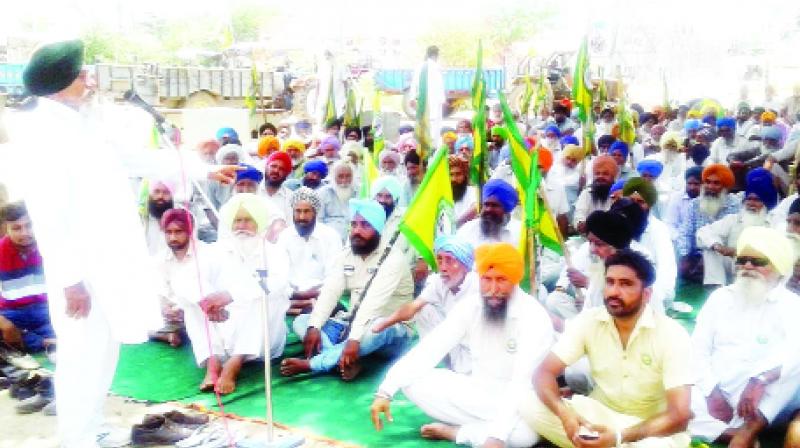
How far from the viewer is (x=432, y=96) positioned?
10.3 m

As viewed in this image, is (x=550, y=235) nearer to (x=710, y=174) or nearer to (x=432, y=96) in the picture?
(x=710, y=174)

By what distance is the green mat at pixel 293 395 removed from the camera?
4.07 metres

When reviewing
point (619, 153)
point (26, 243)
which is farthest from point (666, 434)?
point (619, 153)

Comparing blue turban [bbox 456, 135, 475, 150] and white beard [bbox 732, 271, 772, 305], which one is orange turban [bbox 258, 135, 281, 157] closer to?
blue turban [bbox 456, 135, 475, 150]

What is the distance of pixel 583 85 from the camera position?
8.59m

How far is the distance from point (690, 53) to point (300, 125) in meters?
23.4

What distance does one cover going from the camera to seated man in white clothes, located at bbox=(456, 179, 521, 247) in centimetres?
550

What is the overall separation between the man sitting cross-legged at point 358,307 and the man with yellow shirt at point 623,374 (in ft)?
4.33

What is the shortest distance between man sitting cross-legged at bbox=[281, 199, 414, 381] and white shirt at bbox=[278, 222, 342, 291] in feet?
2.46

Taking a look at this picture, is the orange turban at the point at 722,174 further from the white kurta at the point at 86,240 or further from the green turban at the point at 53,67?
the green turban at the point at 53,67

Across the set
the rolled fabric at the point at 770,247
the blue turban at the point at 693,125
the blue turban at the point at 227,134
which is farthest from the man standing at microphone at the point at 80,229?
the blue turban at the point at 693,125

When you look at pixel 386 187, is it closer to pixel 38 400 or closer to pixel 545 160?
pixel 545 160

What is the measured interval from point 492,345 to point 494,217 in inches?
66.5

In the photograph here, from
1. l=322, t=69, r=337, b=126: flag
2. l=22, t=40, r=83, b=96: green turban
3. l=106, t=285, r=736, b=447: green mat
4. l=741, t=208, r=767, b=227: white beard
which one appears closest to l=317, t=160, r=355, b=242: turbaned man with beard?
l=106, t=285, r=736, b=447: green mat
